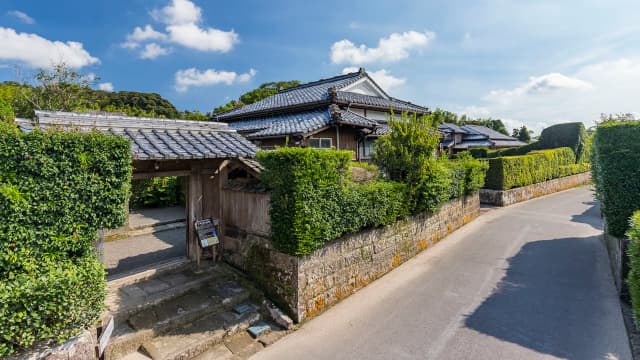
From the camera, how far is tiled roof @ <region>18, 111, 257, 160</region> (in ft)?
18.5

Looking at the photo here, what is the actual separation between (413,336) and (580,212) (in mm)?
15913

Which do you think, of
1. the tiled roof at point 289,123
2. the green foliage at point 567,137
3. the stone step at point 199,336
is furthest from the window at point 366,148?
the green foliage at point 567,137

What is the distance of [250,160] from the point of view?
25.5 ft

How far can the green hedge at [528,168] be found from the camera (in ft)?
60.8

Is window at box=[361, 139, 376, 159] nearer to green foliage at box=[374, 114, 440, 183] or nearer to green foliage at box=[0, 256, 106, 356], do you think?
green foliage at box=[374, 114, 440, 183]

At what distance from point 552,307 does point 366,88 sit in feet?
60.7

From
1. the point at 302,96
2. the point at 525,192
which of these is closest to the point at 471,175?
the point at 525,192

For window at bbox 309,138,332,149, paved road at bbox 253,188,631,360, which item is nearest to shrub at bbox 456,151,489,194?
paved road at bbox 253,188,631,360

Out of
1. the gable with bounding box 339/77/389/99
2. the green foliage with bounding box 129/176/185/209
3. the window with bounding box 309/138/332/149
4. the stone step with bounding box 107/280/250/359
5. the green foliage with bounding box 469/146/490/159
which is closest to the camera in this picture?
the stone step with bounding box 107/280/250/359

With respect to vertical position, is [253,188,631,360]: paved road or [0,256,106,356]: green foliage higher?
[0,256,106,356]: green foliage

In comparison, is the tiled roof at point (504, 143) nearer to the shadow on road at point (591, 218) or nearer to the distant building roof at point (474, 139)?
the distant building roof at point (474, 139)

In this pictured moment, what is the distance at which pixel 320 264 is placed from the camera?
686 cm

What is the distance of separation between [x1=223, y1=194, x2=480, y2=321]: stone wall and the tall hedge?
10.6ft

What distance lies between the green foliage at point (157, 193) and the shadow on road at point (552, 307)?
49.4ft
